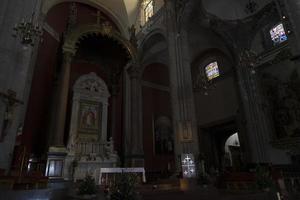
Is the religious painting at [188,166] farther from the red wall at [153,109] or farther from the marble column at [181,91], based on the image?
the red wall at [153,109]

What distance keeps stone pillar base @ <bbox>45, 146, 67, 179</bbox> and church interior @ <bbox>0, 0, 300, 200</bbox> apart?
4cm

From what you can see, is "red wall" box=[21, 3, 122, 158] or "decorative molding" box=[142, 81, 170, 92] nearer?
"red wall" box=[21, 3, 122, 158]

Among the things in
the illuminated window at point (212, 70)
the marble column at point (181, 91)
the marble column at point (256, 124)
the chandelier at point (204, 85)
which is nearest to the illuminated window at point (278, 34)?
the marble column at point (256, 124)

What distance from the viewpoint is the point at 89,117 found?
11258 millimetres

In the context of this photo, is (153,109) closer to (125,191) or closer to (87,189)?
(87,189)

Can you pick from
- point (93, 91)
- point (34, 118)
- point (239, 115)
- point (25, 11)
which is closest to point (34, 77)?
point (34, 118)

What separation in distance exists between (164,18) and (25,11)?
28.1 feet

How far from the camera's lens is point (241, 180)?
8047 mm

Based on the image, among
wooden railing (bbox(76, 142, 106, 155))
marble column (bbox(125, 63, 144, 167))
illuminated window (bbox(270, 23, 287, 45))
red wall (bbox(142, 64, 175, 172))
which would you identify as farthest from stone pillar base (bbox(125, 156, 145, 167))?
illuminated window (bbox(270, 23, 287, 45))

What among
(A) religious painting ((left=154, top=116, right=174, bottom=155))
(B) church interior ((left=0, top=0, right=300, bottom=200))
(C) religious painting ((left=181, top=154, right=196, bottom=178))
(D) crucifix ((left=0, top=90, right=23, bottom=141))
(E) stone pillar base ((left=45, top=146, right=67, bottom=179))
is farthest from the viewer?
(A) religious painting ((left=154, top=116, right=174, bottom=155))

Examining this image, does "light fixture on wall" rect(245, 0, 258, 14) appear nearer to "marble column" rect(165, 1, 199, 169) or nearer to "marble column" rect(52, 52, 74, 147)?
"marble column" rect(165, 1, 199, 169)

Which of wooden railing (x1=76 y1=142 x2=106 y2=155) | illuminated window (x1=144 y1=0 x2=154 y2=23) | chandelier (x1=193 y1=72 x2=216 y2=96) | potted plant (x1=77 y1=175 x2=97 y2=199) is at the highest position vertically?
illuminated window (x1=144 y1=0 x2=154 y2=23)

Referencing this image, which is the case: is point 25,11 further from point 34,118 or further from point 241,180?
point 241,180

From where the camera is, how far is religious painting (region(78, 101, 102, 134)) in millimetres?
10992
